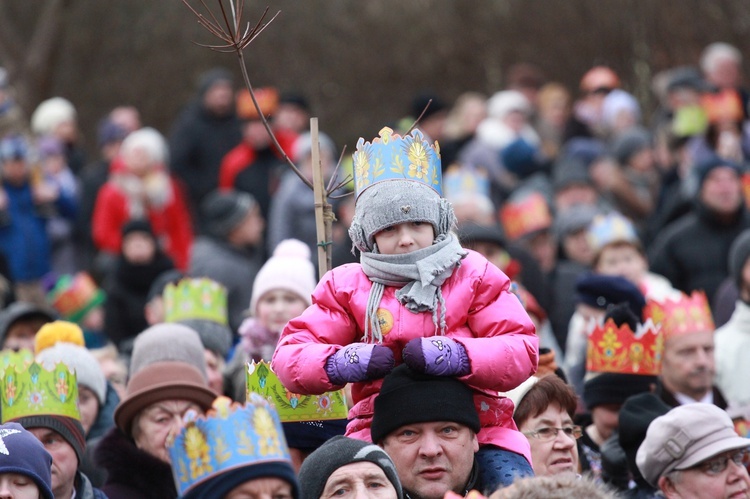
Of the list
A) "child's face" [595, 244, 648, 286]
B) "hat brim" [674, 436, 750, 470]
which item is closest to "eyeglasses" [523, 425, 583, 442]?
"hat brim" [674, 436, 750, 470]

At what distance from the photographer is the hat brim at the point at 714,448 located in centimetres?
709

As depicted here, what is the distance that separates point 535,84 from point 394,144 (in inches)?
516

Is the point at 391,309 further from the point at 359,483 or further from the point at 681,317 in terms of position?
the point at 681,317

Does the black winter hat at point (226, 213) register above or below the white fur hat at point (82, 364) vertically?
above

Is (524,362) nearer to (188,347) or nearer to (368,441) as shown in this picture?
(368,441)

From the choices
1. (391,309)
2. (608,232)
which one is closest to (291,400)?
(391,309)

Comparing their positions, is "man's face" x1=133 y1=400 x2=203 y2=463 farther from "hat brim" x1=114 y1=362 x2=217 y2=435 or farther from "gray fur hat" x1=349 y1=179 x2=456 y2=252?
"gray fur hat" x1=349 y1=179 x2=456 y2=252

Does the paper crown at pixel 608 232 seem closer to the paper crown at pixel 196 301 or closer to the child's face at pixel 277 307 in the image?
the paper crown at pixel 196 301

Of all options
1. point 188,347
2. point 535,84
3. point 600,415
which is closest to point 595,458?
point 600,415

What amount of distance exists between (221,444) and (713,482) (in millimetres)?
2640

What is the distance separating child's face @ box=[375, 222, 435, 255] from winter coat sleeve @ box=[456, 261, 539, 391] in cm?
27

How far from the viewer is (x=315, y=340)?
639cm

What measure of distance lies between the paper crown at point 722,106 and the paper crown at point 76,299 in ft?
20.5

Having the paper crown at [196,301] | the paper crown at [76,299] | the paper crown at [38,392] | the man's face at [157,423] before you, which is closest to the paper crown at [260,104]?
the paper crown at [76,299]
